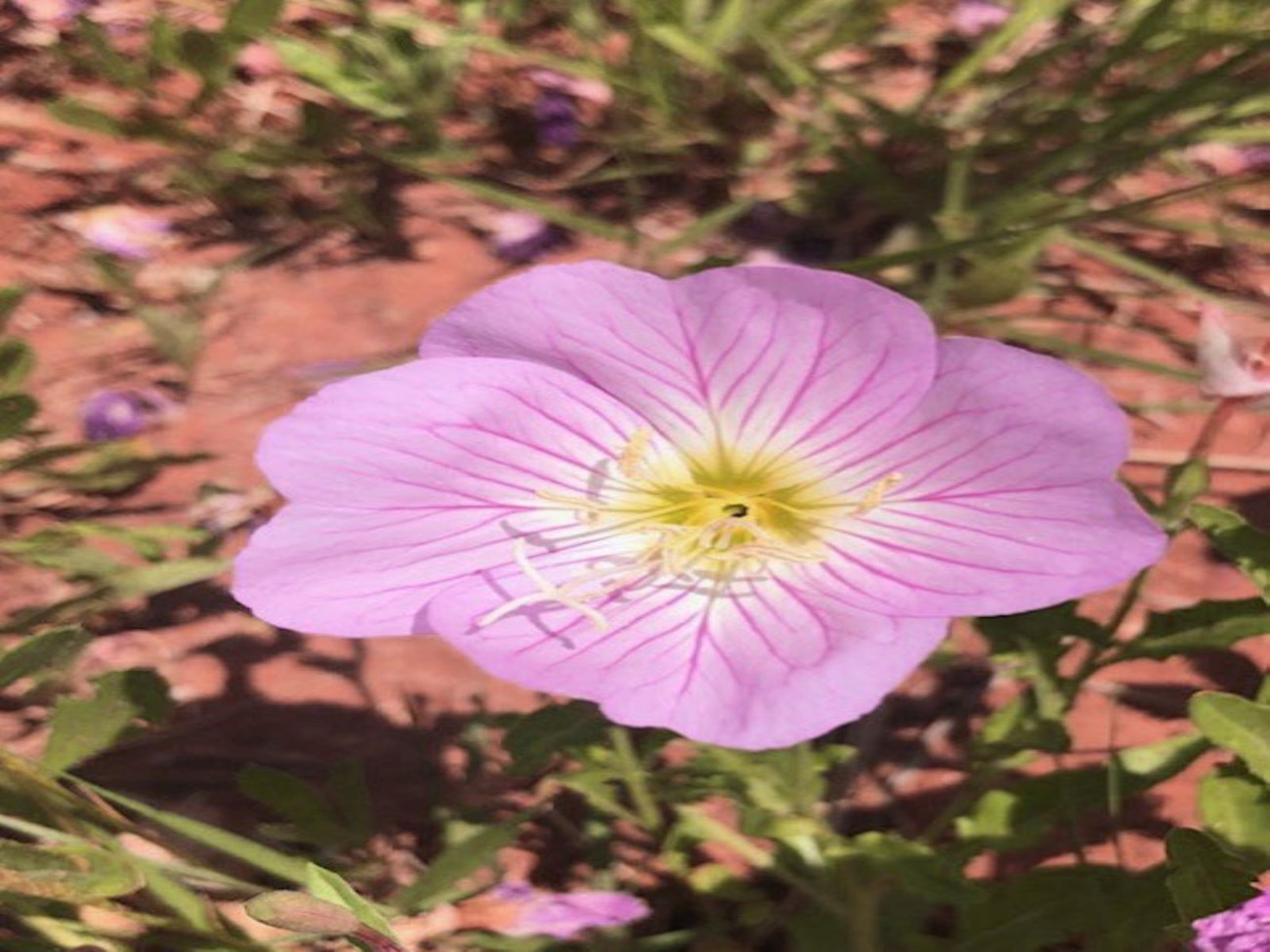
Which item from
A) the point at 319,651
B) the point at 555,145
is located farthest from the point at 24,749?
the point at 555,145

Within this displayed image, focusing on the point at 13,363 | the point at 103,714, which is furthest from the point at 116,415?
the point at 103,714

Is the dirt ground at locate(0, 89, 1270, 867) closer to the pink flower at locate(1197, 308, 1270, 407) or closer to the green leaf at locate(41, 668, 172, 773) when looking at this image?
the green leaf at locate(41, 668, 172, 773)

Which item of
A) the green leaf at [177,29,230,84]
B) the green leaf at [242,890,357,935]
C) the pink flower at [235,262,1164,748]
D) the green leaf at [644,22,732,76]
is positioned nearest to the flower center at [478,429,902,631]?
the pink flower at [235,262,1164,748]

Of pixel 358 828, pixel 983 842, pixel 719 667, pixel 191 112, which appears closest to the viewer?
pixel 719 667

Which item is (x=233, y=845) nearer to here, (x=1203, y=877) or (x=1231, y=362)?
(x=1203, y=877)

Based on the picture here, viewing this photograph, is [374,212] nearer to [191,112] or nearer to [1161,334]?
[191,112]

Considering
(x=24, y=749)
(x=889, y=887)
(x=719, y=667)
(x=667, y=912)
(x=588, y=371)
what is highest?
(x=588, y=371)
